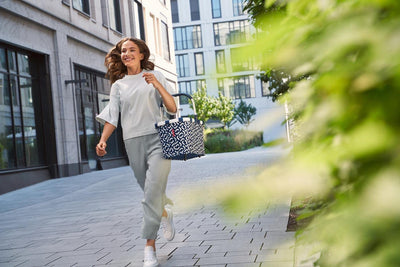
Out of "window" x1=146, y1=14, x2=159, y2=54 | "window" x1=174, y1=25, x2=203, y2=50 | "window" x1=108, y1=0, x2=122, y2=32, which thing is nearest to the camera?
"window" x1=108, y1=0, x2=122, y2=32

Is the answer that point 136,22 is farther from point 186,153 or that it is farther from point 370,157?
point 370,157

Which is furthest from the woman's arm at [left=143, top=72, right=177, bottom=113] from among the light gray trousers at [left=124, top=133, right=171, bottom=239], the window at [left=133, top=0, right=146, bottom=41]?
the window at [left=133, top=0, right=146, bottom=41]

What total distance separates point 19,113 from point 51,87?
2008mm

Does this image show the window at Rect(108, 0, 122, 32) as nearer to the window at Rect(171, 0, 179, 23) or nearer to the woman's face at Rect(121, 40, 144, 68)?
the woman's face at Rect(121, 40, 144, 68)

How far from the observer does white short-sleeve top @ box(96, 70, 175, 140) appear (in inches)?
184

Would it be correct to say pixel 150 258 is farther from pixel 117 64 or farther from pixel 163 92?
pixel 117 64

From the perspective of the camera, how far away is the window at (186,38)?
206ft

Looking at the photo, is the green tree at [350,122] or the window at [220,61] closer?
the green tree at [350,122]

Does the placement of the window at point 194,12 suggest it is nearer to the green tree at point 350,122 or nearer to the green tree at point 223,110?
the green tree at point 223,110

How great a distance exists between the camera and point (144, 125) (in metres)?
4.67

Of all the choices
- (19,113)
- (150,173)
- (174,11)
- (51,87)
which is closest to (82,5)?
(51,87)

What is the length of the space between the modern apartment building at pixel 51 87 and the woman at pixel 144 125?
9.97 meters

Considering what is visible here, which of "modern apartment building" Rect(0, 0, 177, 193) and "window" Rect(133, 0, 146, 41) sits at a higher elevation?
"window" Rect(133, 0, 146, 41)

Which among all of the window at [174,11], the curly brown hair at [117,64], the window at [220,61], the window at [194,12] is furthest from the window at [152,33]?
the window at [194,12]
